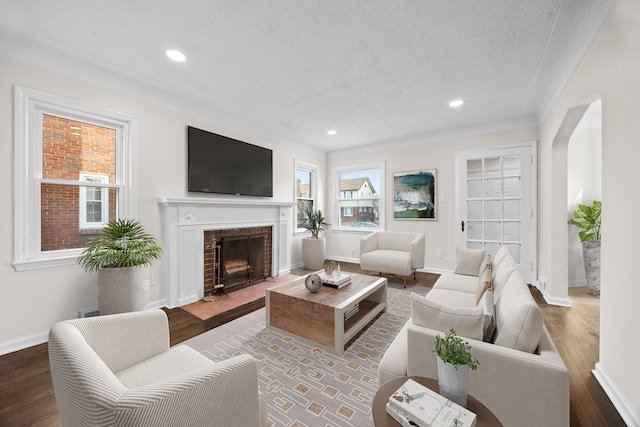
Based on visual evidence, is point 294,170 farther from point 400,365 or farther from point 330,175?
point 400,365

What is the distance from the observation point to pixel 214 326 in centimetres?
263

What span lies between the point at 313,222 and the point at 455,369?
4.35 metres

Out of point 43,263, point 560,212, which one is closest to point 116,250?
point 43,263

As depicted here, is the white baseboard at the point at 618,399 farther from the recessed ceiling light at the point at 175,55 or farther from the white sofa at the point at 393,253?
the recessed ceiling light at the point at 175,55

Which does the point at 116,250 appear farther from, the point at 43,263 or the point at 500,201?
the point at 500,201

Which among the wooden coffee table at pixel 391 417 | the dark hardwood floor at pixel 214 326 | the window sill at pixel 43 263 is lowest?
the dark hardwood floor at pixel 214 326

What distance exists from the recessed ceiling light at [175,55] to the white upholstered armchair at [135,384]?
7.32 ft

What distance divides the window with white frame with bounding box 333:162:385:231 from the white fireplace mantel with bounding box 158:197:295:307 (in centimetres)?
248

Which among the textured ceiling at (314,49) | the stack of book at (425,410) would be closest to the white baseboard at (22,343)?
the textured ceiling at (314,49)

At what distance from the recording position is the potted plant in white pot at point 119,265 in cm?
236

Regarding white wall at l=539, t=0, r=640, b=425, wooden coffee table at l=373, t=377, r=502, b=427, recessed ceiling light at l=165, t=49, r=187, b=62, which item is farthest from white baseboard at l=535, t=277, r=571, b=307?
recessed ceiling light at l=165, t=49, r=187, b=62

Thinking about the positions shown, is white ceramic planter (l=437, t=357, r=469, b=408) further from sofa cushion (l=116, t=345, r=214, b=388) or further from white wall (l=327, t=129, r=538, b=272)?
white wall (l=327, t=129, r=538, b=272)

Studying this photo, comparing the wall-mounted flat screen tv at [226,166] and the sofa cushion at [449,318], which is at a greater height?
the wall-mounted flat screen tv at [226,166]

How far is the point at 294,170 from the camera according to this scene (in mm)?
5125
